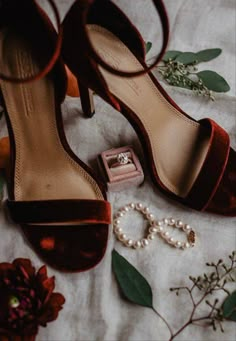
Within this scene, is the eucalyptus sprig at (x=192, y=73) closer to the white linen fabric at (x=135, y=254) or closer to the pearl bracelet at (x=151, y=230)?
the white linen fabric at (x=135, y=254)

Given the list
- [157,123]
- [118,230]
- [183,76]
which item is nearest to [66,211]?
[118,230]

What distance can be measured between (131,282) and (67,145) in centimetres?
22

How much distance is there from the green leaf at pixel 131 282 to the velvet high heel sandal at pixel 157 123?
0.39 ft

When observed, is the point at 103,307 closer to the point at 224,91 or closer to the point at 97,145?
the point at 97,145

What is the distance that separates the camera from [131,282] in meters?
0.65

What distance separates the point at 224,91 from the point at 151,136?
17 centimetres

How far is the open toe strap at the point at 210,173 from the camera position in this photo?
0.67m

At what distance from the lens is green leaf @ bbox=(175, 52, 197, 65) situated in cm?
86

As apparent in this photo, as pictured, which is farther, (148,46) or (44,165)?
(148,46)

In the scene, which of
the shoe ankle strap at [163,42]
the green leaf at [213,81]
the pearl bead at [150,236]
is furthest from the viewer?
the green leaf at [213,81]

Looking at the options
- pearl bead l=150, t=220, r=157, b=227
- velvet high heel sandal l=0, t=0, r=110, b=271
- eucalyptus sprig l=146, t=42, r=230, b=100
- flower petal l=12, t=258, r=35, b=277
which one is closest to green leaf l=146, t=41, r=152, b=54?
eucalyptus sprig l=146, t=42, r=230, b=100

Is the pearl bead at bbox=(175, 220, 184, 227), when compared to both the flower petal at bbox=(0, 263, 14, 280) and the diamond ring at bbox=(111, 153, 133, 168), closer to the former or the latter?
the diamond ring at bbox=(111, 153, 133, 168)

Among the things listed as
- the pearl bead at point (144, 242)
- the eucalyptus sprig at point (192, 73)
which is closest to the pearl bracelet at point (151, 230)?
the pearl bead at point (144, 242)

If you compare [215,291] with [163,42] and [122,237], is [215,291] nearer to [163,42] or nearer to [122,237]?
[122,237]
